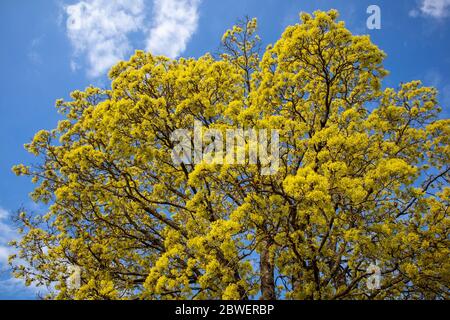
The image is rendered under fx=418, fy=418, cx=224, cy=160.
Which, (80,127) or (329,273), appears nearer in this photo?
(329,273)

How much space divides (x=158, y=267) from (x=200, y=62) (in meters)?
5.41

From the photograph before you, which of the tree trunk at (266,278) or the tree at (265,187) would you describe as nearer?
the tree at (265,187)

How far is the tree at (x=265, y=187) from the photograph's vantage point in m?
8.48

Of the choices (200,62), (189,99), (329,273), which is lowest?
(329,273)

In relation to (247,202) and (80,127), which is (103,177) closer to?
(80,127)

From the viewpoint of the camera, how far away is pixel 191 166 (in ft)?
37.6

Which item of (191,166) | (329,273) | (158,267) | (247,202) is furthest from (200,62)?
(329,273)

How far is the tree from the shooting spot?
27.8 feet

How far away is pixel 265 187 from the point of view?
930cm

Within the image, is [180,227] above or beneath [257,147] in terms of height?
beneath

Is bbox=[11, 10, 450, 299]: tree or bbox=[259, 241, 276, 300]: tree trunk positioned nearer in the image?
bbox=[11, 10, 450, 299]: tree

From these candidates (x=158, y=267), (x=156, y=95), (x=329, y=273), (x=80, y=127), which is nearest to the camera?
(x=158, y=267)
